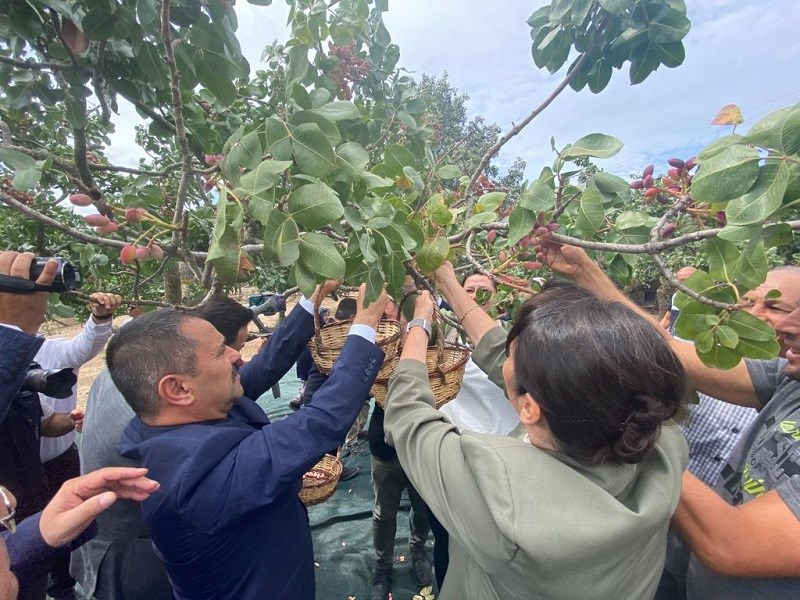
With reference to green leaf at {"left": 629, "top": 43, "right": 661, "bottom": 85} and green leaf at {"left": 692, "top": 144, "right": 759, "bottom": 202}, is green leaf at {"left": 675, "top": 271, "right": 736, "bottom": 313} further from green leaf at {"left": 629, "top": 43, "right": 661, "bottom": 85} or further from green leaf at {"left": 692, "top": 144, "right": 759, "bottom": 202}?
green leaf at {"left": 629, "top": 43, "right": 661, "bottom": 85}

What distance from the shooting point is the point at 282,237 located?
973mm

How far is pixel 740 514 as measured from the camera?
90cm

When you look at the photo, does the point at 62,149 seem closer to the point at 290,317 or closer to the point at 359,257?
the point at 290,317

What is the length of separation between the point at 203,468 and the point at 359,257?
717 millimetres

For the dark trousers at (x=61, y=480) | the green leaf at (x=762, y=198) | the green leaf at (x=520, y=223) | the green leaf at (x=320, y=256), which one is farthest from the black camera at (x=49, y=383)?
the green leaf at (x=762, y=198)

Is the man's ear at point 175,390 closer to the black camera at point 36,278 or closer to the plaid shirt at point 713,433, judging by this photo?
the black camera at point 36,278

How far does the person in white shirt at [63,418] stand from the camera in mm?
2111

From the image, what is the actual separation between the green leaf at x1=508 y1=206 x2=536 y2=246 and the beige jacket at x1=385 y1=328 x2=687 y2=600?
1.97 ft

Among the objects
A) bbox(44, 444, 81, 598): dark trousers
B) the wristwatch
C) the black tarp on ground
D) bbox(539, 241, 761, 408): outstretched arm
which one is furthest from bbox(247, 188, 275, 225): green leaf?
the black tarp on ground

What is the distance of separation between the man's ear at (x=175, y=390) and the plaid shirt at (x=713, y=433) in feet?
5.77

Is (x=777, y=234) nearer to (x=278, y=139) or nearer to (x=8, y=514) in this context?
(x=278, y=139)

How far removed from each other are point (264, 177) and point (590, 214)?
930mm

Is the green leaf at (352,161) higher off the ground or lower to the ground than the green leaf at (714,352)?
higher

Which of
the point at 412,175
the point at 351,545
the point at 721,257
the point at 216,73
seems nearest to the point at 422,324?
the point at 412,175
